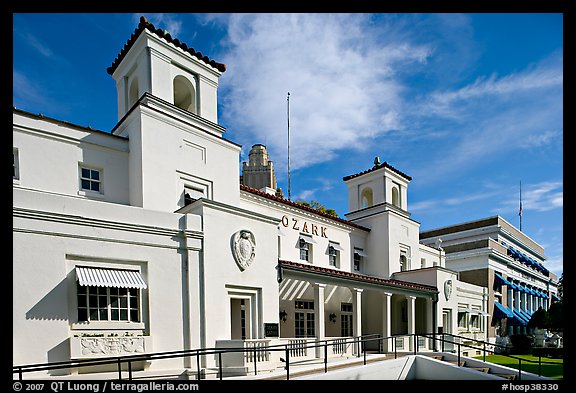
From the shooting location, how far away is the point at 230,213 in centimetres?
1348

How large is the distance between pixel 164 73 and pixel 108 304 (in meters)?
8.96

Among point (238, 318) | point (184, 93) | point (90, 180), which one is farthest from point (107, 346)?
point (184, 93)

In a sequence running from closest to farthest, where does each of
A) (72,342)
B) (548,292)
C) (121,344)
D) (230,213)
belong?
(72,342) → (121,344) → (230,213) → (548,292)

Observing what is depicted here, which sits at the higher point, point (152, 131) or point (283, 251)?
point (152, 131)

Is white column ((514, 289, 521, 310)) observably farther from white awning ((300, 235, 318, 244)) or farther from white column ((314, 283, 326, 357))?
white column ((314, 283, 326, 357))

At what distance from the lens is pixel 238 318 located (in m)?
13.8

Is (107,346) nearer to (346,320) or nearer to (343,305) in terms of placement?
(343,305)

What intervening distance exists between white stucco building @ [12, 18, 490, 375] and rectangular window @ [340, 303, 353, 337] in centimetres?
36

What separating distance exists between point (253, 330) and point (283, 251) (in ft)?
20.3

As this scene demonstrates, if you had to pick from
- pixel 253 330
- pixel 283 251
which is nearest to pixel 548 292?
pixel 283 251

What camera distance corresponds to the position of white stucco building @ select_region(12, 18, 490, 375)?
32.9ft

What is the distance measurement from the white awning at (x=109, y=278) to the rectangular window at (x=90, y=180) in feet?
13.6
